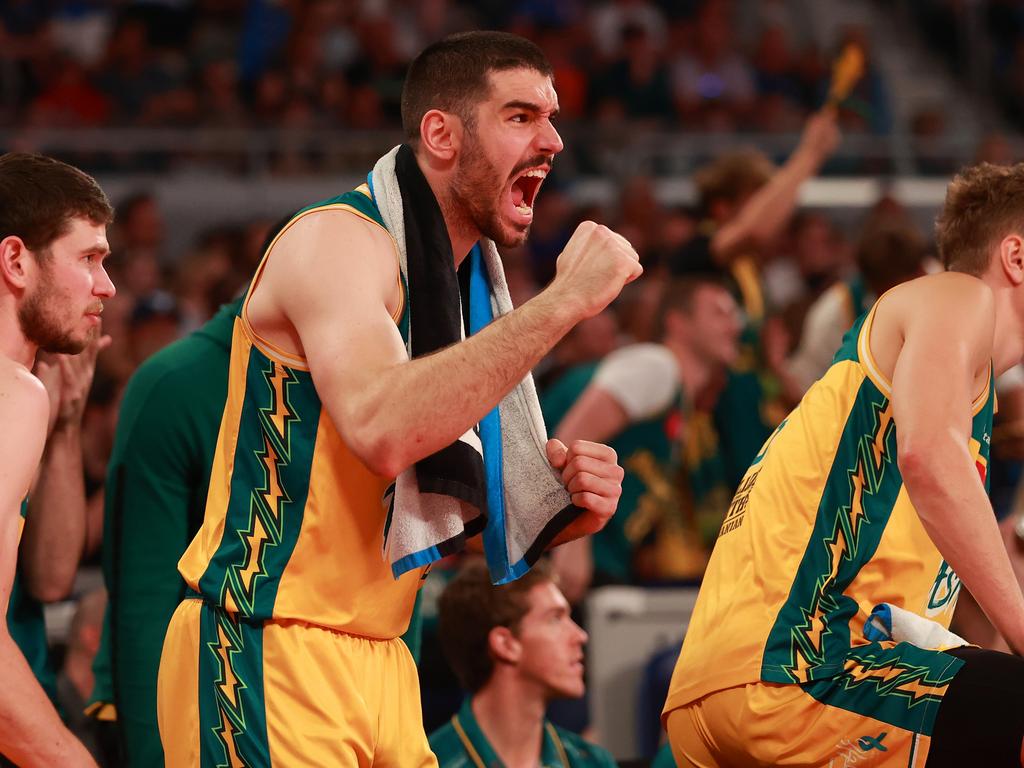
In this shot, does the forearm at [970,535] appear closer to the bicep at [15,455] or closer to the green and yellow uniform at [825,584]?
the green and yellow uniform at [825,584]

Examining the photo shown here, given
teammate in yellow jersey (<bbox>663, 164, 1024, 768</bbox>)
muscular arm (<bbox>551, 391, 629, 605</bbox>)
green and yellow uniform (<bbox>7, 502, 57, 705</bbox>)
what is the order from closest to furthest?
teammate in yellow jersey (<bbox>663, 164, 1024, 768</bbox>) < green and yellow uniform (<bbox>7, 502, 57, 705</bbox>) < muscular arm (<bbox>551, 391, 629, 605</bbox>)

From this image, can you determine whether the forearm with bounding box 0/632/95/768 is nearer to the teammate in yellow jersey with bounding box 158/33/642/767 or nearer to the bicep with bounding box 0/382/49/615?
the bicep with bounding box 0/382/49/615

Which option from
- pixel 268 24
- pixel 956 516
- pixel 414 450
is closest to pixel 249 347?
pixel 414 450

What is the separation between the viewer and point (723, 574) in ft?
11.2

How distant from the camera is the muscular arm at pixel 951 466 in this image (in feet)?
9.80

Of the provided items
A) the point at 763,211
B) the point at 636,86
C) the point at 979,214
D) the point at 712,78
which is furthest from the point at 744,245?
the point at 712,78

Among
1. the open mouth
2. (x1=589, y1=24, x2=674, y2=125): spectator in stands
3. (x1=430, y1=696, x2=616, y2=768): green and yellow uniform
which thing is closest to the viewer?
the open mouth

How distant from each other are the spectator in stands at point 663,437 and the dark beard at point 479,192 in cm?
295

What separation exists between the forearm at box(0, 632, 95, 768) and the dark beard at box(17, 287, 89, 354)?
637mm

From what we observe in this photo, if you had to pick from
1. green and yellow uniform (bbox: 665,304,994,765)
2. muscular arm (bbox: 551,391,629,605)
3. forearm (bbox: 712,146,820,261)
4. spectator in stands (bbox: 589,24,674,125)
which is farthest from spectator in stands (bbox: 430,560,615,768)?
spectator in stands (bbox: 589,24,674,125)

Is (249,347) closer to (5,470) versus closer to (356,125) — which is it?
(5,470)

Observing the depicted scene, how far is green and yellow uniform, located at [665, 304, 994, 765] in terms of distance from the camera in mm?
3148

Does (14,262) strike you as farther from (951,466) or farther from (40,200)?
(951,466)

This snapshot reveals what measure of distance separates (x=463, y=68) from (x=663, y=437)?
3.47 meters
